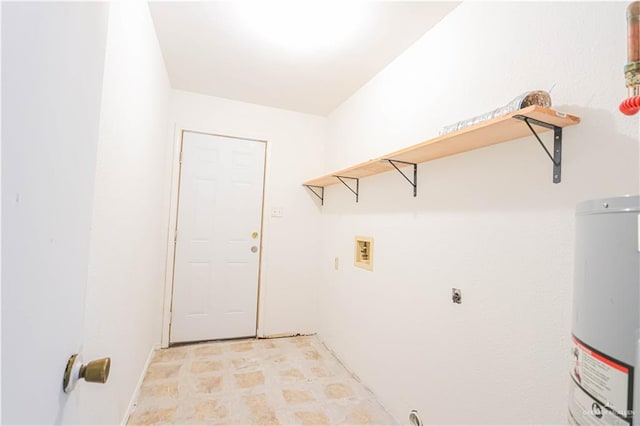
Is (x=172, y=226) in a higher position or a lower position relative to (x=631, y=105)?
lower

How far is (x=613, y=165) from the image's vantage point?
1.03 m

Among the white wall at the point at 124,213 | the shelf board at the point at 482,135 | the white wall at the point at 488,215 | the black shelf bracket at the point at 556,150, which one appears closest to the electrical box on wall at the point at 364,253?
the white wall at the point at 488,215

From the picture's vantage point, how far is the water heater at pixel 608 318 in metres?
0.55

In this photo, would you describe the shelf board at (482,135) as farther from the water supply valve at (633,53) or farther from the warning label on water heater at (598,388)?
the warning label on water heater at (598,388)

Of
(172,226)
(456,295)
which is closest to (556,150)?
(456,295)

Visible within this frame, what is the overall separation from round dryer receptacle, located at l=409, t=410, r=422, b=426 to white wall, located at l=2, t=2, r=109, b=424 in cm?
178

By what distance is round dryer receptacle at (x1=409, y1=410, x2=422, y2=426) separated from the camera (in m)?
1.79

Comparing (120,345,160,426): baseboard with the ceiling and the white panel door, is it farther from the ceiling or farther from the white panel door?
the ceiling

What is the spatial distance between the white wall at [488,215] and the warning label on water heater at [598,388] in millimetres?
574

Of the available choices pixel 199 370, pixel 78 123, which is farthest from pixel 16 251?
pixel 199 370

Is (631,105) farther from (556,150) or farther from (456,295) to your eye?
(456,295)

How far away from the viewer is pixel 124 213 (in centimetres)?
160

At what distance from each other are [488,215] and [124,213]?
185 cm

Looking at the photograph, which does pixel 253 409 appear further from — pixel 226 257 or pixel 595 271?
pixel 595 271
